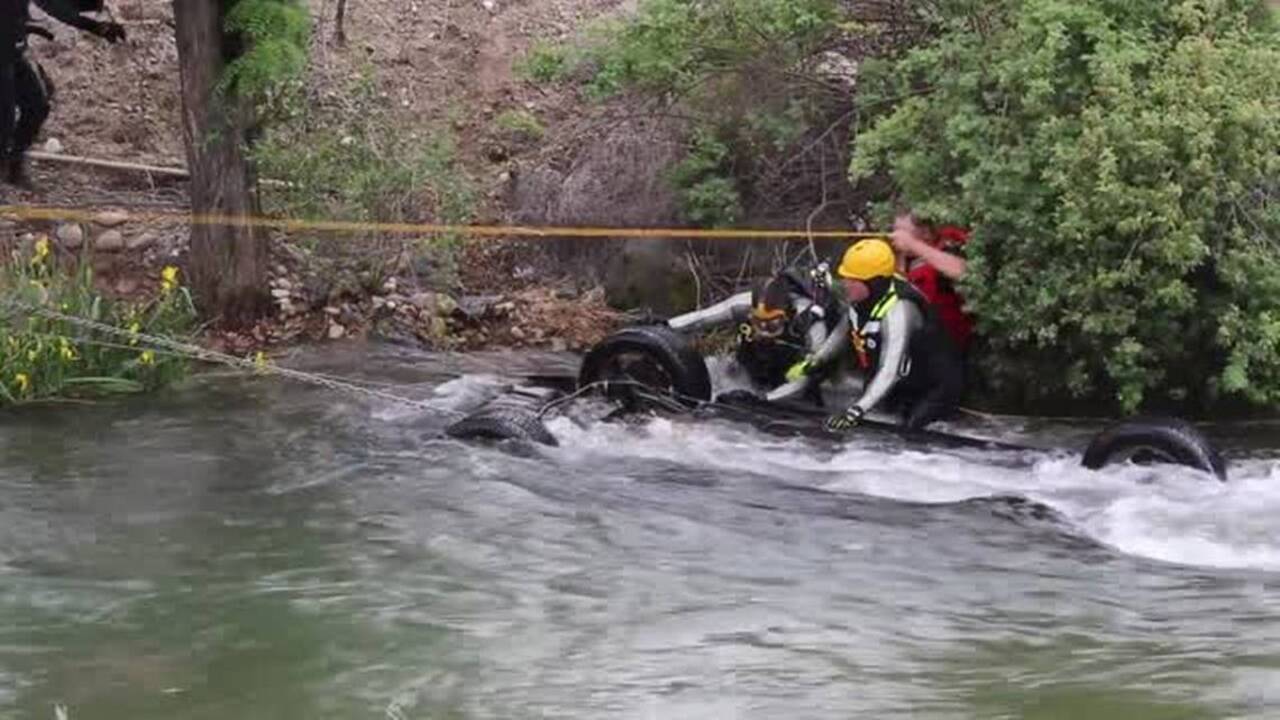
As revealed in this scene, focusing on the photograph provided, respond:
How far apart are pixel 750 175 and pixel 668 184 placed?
678 mm

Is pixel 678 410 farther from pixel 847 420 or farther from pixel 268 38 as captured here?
pixel 268 38

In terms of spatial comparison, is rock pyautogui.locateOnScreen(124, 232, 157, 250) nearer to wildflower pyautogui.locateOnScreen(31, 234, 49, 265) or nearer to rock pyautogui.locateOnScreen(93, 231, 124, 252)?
rock pyautogui.locateOnScreen(93, 231, 124, 252)

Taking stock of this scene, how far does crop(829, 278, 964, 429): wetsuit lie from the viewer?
1121cm

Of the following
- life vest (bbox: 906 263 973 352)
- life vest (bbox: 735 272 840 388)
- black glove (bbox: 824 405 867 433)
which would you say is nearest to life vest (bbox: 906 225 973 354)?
life vest (bbox: 906 263 973 352)

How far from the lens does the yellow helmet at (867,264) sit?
1123 cm

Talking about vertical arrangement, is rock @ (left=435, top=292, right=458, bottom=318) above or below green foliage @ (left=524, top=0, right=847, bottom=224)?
below

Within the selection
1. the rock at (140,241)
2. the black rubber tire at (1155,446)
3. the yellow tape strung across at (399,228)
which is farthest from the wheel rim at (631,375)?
the rock at (140,241)

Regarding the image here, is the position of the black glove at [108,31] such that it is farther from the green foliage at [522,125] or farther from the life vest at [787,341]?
the life vest at [787,341]

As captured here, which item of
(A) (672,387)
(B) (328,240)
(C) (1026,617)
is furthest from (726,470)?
(B) (328,240)

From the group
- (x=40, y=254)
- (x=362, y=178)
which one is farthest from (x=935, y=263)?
(x=40, y=254)

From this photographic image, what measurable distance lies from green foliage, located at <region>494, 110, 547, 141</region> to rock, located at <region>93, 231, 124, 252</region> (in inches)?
140

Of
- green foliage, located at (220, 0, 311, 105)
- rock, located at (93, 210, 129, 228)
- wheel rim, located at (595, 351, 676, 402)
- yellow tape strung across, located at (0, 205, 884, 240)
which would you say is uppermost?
green foliage, located at (220, 0, 311, 105)

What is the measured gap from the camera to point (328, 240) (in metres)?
14.9

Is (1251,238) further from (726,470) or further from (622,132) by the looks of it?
(622,132)
